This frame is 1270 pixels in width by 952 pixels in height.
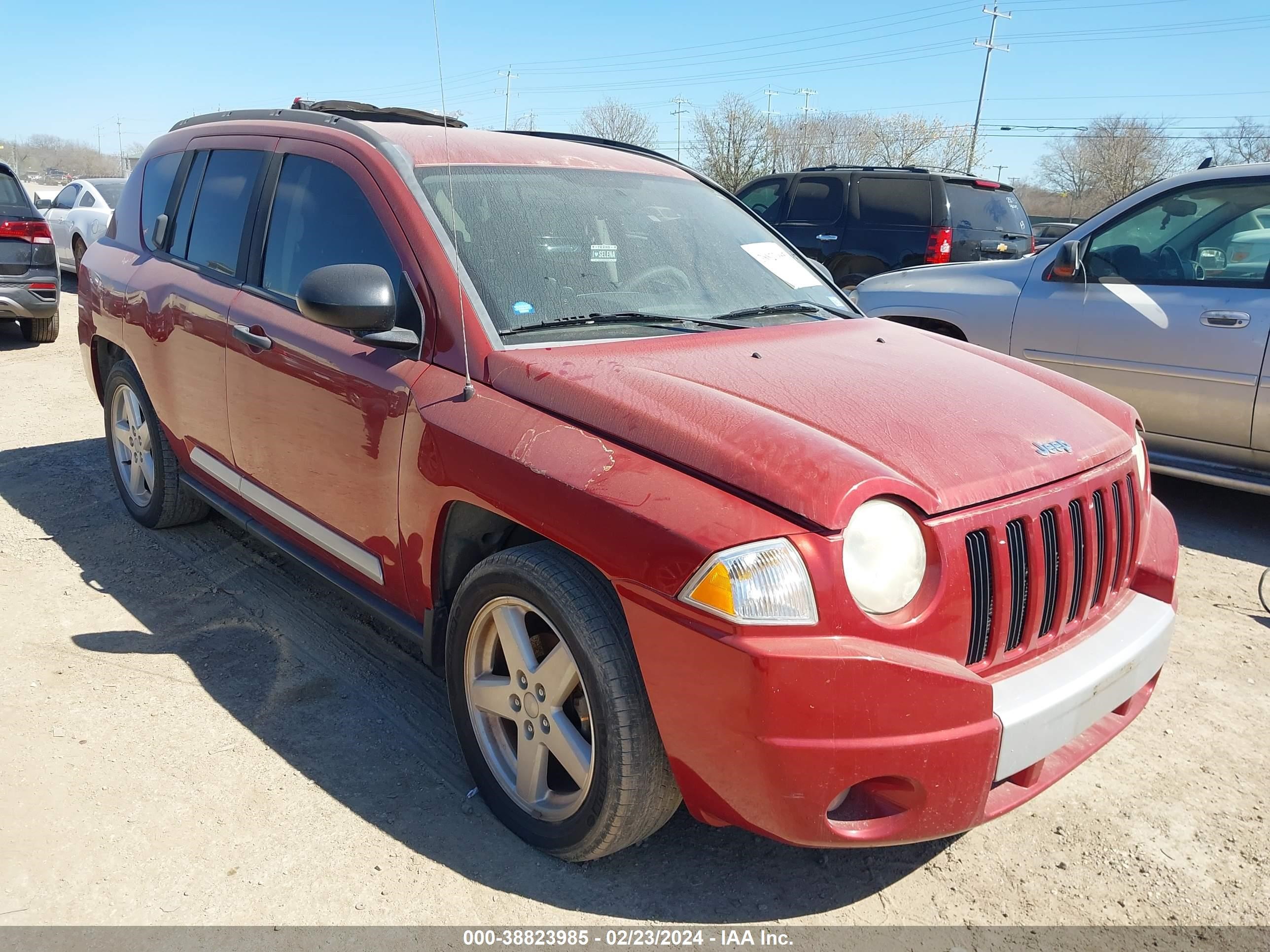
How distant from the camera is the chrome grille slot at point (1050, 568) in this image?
240 cm

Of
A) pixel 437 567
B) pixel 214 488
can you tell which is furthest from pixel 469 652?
pixel 214 488

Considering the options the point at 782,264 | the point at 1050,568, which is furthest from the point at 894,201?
the point at 1050,568

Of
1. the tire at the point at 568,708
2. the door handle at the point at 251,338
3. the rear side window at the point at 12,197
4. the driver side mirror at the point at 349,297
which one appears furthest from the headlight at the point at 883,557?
the rear side window at the point at 12,197

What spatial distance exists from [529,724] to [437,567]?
1.79ft

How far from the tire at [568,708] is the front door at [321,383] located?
0.45m

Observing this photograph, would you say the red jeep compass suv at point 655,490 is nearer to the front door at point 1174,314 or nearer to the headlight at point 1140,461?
the headlight at point 1140,461

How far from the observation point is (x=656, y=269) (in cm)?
333

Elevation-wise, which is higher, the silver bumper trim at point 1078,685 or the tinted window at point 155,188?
the tinted window at point 155,188

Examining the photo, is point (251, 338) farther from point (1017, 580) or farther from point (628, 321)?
point (1017, 580)

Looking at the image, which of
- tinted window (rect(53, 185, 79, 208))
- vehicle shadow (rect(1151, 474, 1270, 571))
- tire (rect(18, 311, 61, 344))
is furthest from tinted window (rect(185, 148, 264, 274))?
tinted window (rect(53, 185, 79, 208))

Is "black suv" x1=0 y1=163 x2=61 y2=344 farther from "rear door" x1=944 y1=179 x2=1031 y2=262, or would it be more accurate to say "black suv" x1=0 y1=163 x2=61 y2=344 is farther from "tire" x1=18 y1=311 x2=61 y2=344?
"rear door" x1=944 y1=179 x2=1031 y2=262

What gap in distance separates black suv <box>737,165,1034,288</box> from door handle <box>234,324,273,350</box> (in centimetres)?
787

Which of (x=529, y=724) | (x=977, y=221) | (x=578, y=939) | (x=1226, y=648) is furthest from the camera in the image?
(x=977, y=221)

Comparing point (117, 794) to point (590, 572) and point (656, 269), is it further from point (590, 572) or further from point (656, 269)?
point (656, 269)
